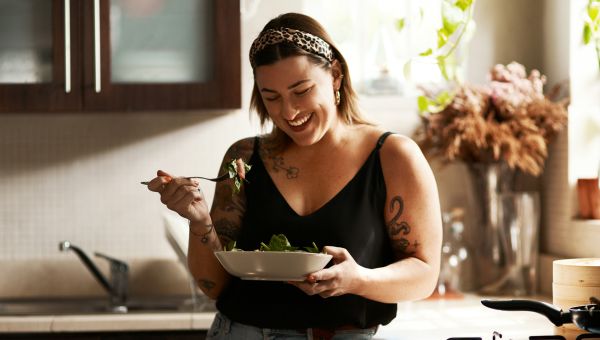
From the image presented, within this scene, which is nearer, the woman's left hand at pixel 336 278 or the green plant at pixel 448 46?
the woman's left hand at pixel 336 278

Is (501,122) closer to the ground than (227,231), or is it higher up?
higher up

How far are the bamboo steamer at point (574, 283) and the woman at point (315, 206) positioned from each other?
0.24 m

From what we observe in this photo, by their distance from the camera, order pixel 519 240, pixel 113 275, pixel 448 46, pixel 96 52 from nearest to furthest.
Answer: pixel 96 52
pixel 113 275
pixel 519 240
pixel 448 46

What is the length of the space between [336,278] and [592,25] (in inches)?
67.6

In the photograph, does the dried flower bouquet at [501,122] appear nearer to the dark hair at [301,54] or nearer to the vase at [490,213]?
the vase at [490,213]

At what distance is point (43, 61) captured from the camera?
2.87m

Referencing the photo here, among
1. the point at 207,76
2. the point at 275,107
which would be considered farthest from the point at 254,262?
the point at 207,76

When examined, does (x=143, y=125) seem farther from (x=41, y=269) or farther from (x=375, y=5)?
(x=375, y=5)

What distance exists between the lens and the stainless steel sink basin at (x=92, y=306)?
277 centimetres

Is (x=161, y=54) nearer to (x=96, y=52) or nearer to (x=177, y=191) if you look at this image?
(x=96, y=52)

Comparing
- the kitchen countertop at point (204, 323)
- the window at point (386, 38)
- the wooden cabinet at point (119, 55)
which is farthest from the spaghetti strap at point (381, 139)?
the window at point (386, 38)

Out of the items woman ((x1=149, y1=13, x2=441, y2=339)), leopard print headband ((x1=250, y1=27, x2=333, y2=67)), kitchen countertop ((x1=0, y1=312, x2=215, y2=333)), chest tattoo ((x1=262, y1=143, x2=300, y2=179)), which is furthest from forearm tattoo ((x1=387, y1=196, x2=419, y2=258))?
kitchen countertop ((x1=0, y1=312, x2=215, y2=333))

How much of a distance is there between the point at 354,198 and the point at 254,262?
289 mm

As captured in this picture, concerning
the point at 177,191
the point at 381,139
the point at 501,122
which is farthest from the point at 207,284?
the point at 501,122
